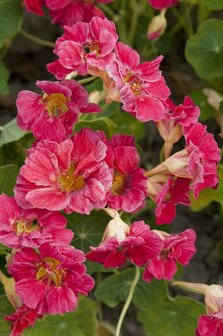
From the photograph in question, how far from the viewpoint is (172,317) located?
2049 mm

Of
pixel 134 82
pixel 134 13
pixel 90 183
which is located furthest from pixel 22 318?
pixel 134 13

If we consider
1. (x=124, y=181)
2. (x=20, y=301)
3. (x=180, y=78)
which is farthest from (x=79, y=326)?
(x=180, y=78)

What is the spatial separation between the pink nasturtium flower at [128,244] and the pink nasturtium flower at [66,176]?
74mm

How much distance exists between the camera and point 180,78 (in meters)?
2.70

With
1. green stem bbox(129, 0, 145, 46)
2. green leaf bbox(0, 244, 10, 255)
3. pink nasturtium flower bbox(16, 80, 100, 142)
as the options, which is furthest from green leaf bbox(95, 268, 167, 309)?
green stem bbox(129, 0, 145, 46)

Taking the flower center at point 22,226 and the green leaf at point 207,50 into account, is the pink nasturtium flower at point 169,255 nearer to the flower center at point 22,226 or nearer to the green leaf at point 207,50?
the flower center at point 22,226

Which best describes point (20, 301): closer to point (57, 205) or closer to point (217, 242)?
point (57, 205)

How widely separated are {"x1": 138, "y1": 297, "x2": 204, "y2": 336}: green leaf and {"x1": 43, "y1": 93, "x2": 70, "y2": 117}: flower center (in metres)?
0.69

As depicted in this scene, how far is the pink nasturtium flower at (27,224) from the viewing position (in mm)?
1513

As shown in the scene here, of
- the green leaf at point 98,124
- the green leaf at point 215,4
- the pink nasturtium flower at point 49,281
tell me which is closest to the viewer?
the pink nasturtium flower at point 49,281

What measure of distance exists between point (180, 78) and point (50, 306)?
1386 millimetres

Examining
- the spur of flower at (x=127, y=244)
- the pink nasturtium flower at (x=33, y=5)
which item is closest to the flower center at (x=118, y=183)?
the spur of flower at (x=127, y=244)

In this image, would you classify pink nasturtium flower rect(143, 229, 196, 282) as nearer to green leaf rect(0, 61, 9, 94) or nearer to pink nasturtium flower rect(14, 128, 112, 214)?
pink nasturtium flower rect(14, 128, 112, 214)

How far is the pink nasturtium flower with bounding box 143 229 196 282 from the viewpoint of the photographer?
1.60 meters
